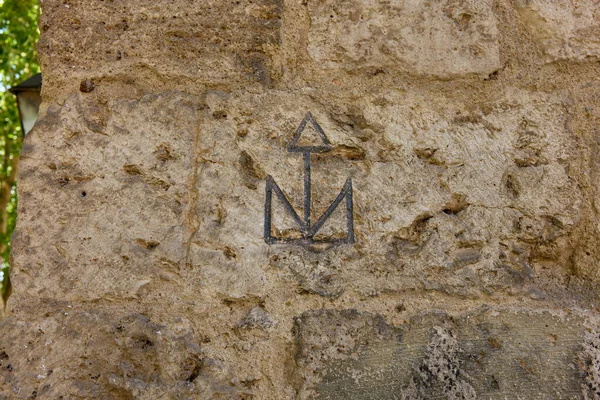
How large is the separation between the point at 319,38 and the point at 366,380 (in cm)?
69

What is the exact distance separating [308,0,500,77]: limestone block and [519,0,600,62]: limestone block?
0.30ft

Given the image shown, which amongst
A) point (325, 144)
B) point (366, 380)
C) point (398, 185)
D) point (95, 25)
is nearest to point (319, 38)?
point (325, 144)

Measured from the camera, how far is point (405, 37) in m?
1.31

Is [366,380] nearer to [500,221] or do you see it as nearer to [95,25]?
[500,221]

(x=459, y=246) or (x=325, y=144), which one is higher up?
(x=325, y=144)

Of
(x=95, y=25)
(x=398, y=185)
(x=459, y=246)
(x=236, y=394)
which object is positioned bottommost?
(x=236, y=394)

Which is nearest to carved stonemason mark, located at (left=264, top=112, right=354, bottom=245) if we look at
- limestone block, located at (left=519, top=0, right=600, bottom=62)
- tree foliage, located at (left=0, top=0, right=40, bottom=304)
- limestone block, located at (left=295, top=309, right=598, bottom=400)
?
limestone block, located at (left=295, top=309, right=598, bottom=400)

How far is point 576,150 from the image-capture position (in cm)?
129

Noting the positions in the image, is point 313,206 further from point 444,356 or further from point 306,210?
point 444,356

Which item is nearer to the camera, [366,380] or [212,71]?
[366,380]

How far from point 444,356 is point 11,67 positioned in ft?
21.0

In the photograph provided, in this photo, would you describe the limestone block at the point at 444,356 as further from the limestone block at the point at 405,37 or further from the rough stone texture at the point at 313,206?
the limestone block at the point at 405,37

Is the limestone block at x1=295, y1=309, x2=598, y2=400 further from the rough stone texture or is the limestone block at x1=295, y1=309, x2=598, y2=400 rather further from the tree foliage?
the tree foliage

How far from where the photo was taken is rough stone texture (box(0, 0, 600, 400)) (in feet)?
3.81
